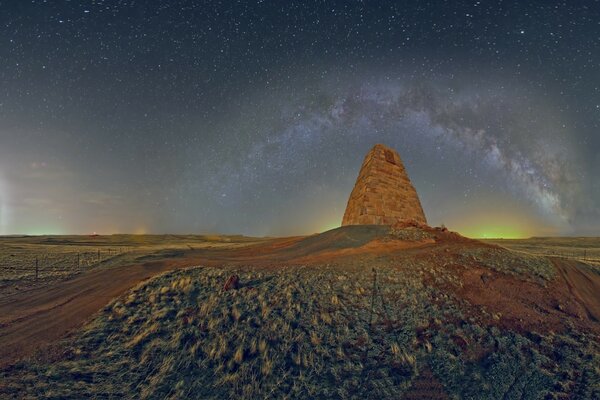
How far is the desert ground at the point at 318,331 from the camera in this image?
297 inches

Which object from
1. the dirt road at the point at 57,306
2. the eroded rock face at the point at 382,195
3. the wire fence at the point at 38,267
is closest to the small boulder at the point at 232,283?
the dirt road at the point at 57,306

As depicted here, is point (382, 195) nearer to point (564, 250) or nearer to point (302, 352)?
point (302, 352)

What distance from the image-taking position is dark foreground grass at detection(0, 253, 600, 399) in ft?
24.3

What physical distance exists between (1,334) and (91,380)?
19.9 feet

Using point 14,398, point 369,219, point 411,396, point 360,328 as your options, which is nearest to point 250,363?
point 360,328

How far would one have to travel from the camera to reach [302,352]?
8609 millimetres

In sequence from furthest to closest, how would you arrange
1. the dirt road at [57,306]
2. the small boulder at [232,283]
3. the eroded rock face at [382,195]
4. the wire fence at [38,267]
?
the eroded rock face at [382,195], the wire fence at [38,267], the small boulder at [232,283], the dirt road at [57,306]

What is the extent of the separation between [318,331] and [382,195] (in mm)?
19882

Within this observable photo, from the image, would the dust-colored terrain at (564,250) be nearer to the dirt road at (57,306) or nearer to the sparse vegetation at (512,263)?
the sparse vegetation at (512,263)

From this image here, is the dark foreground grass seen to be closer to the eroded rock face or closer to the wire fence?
the wire fence

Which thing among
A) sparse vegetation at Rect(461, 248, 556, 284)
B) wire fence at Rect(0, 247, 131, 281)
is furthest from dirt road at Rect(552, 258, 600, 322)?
wire fence at Rect(0, 247, 131, 281)

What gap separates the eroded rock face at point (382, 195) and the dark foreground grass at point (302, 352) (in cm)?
1392

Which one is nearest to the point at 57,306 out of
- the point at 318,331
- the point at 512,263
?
the point at 318,331

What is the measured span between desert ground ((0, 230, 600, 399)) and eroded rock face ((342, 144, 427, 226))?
999 centimetres
